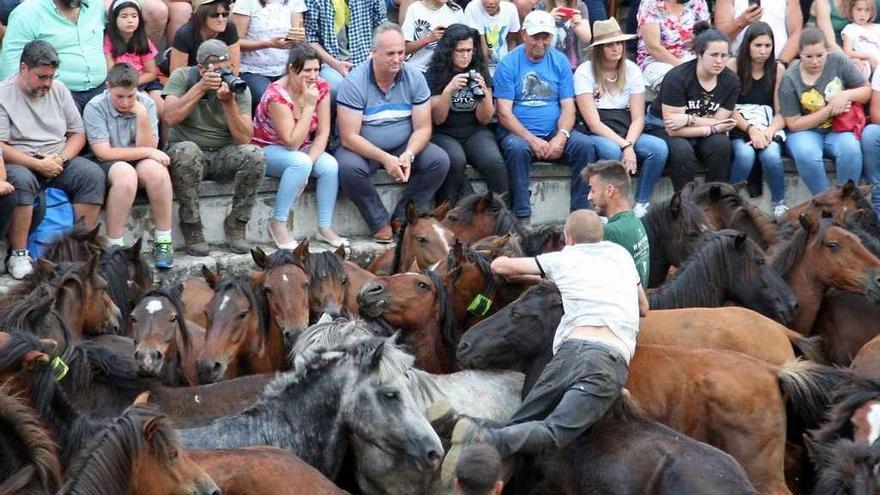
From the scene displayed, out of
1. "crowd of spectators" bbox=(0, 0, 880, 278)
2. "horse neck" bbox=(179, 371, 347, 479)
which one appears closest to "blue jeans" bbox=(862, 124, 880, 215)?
"crowd of spectators" bbox=(0, 0, 880, 278)

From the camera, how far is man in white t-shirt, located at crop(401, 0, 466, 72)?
47.4ft

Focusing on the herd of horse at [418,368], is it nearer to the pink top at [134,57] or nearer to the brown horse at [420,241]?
the brown horse at [420,241]

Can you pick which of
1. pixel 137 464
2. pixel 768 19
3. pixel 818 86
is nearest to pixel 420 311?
pixel 137 464

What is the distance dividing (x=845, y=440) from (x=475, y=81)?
6639 mm

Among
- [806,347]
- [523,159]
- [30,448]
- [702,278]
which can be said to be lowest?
[806,347]

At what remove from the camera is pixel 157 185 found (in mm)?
11984

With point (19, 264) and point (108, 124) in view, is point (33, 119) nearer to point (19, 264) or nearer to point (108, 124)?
point (108, 124)

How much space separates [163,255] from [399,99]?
268 cm

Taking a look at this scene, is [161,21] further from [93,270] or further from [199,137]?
[93,270]

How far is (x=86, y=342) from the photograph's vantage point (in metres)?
9.16

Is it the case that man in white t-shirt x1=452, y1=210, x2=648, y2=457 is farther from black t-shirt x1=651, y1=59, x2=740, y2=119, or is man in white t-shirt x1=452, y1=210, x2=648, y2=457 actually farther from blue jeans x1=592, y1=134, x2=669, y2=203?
black t-shirt x1=651, y1=59, x2=740, y2=119

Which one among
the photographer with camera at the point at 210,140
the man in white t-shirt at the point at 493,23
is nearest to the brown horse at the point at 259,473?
the photographer with camera at the point at 210,140

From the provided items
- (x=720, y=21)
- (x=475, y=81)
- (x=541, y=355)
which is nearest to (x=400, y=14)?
(x=475, y=81)

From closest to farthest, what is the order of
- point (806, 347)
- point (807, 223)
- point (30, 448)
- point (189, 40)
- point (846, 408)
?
point (30, 448)
point (846, 408)
point (806, 347)
point (807, 223)
point (189, 40)
